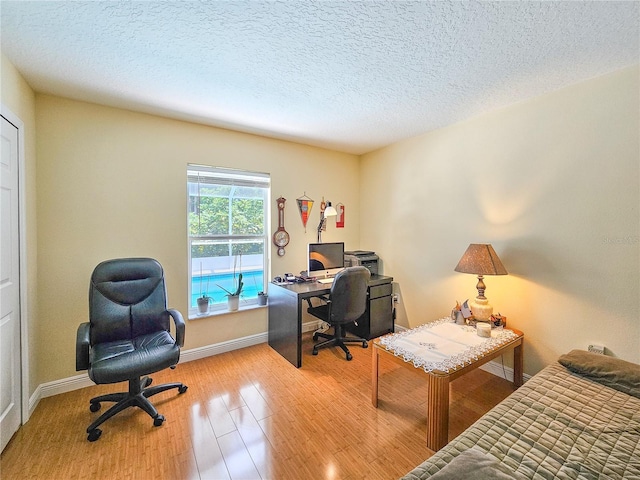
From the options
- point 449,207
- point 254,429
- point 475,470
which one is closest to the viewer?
point 475,470

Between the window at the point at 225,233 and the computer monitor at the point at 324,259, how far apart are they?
57 centimetres

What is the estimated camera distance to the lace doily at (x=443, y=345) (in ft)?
5.76

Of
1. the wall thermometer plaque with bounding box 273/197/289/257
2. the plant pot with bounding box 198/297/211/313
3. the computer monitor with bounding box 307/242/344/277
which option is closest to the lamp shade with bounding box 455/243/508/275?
the computer monitor with bounding box 307/242/344/277

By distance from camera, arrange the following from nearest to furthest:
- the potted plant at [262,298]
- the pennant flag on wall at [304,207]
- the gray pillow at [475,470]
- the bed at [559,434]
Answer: the gray pillow at [475,470]
the bed at [559,434]
the potted plant at [262,298]
the pennant flag on wall at [304,207]

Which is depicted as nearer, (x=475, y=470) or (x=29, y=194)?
(x=475, y=470)

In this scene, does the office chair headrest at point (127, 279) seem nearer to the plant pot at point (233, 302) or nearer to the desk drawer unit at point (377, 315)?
the plant pot at point (233, 302)

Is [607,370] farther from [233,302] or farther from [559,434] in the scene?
[233,302]

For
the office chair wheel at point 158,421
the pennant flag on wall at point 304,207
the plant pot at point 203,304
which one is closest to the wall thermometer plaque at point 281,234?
the pennant flag on wall at point 304,207

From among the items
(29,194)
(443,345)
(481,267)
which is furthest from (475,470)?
(29,194)

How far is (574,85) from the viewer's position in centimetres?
203

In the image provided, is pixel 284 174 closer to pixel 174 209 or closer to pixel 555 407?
pixel 174 209

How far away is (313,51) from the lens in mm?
1661

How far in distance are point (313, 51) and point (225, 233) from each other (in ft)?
6.63

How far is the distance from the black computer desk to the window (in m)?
0.42
